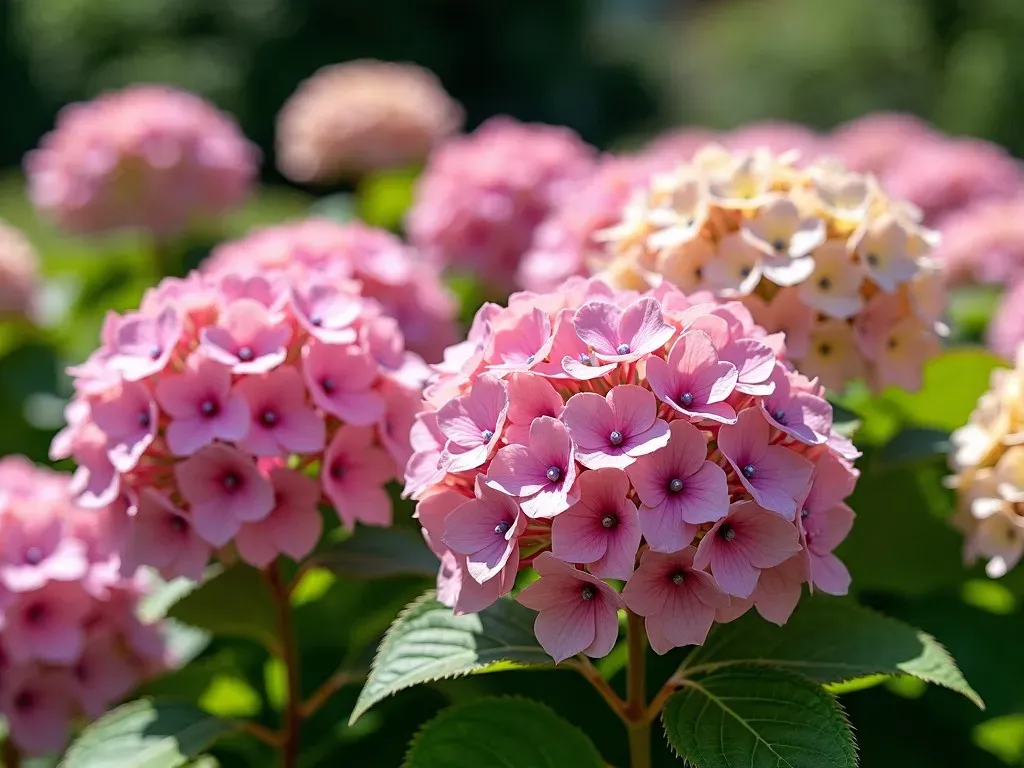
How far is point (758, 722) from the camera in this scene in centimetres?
100

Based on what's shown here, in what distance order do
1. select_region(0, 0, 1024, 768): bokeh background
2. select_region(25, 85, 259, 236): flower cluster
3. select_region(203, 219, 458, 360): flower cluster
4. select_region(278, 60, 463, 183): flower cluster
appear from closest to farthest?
select_region(203, 219, 458, 360): flower cluster, select_region(25, 85, 259, 236): flower cluster, select_region(278, 60, 463, 183): flower cluster, select_region(0, 0, 1024, 768): bokeh background

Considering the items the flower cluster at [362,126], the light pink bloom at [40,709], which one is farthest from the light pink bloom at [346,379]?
the flower cluster at [362,126]

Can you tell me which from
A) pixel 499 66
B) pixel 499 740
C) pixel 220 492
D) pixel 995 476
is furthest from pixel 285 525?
pixel 499 66

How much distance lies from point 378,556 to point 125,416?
1.06 ft

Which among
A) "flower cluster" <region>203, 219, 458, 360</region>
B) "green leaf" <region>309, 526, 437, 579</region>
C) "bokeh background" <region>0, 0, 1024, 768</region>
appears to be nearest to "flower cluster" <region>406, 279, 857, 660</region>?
"green leaf" <region>309, 526, 437, 579</region>

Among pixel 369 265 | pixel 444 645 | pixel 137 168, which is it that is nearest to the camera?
pixel 444 645

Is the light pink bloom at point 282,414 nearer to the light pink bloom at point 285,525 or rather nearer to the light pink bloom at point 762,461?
the light pink bloom at point 285,525

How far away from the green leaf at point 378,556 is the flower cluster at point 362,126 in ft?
5.84

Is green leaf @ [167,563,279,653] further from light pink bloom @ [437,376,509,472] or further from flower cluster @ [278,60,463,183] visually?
flower cluster @ [278,60,463,183]

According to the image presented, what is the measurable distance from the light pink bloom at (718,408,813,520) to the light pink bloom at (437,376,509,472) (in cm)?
19

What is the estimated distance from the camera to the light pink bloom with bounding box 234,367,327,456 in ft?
3.79

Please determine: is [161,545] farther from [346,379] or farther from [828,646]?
[828,646]

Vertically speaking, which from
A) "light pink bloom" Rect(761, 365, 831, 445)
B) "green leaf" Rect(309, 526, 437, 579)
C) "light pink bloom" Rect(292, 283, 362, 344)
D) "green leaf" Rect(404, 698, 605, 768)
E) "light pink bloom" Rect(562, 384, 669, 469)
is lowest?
"green leaf" Rect(309, 526, 437, 579)

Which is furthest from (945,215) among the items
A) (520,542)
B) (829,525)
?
(520,542)
